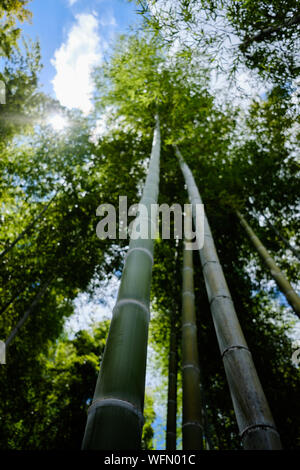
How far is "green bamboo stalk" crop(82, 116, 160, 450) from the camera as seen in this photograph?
775 mm

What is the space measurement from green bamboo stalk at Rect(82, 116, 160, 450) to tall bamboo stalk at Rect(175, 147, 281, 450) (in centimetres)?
64

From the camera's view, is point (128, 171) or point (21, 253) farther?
point (128, 171)

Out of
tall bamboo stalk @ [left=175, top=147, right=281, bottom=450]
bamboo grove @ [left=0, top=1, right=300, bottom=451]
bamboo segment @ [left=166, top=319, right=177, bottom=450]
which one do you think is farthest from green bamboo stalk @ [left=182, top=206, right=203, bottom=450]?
tall bamboo stalk @ [left=175, top=147, right=281, bottom=450]

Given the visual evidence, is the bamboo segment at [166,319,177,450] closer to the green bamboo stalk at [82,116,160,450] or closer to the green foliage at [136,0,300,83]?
the green bamboo stalk at [82,116,160,450]

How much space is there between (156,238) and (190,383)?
7.73 ft

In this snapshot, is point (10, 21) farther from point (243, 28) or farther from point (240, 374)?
point (240, 374)

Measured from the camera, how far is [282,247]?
5.97 meters

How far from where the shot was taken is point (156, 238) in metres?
4.34

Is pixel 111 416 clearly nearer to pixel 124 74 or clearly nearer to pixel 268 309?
pixel 124 74

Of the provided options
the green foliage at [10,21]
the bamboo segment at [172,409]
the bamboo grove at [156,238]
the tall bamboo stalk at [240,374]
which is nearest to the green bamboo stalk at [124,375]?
the tall bamboo stalk at [240,374]

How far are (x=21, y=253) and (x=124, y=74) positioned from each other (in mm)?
3651

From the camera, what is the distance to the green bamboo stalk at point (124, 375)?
775 millimetres

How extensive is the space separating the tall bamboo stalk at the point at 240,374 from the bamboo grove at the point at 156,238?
3.56ft
